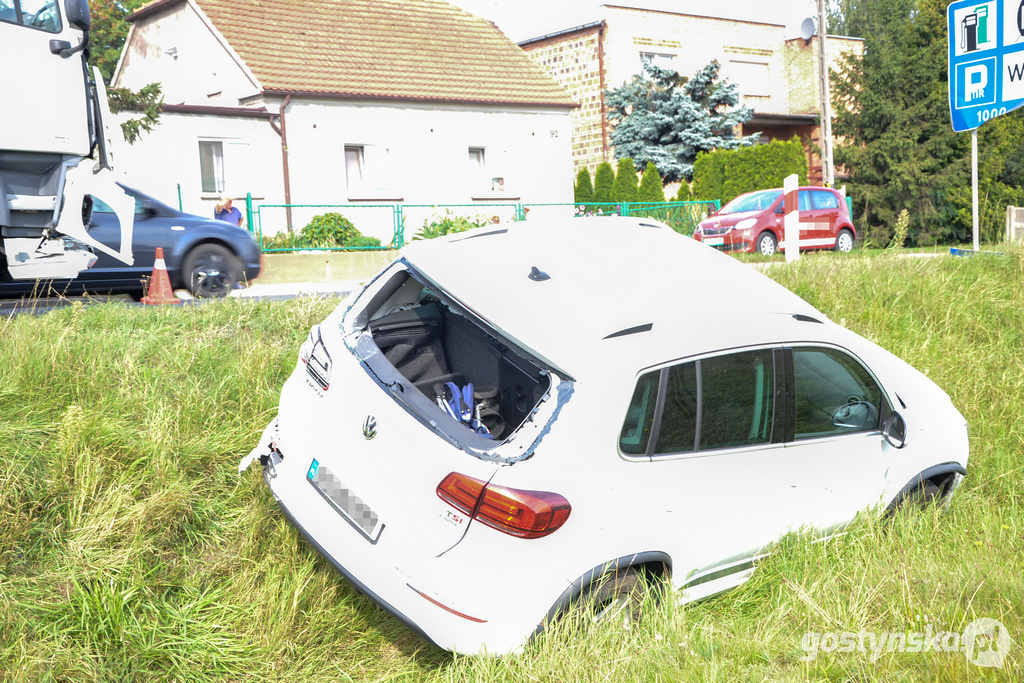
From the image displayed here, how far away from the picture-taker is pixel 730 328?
13.1 feet

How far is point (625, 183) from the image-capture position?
29.5 meters

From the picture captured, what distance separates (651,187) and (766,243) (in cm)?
1015

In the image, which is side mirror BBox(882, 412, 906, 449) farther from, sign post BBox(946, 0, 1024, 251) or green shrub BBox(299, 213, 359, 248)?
green shrub BBox(299, 213, 359, 248)

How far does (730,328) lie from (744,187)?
2674cm

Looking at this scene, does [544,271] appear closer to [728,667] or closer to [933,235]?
[728,667]

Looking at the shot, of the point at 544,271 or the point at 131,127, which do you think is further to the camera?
the point at 131,127

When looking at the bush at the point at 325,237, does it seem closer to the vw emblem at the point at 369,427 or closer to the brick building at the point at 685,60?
the vw emblem at the point at 369,427

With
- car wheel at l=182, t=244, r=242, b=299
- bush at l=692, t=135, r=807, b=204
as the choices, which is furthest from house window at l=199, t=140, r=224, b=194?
bush at l=692, t=135, r=807, b=204

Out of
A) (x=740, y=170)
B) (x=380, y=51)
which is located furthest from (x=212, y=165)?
(x=740, y=170)

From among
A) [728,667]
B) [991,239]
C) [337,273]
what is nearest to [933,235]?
[991,239]

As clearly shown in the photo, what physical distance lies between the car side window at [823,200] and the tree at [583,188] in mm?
10317

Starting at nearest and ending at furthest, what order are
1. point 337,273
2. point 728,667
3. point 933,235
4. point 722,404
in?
1. point 728,667
2. point 722,404
3. point 337,273
4. point 933,235

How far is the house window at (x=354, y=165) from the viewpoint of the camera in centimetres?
2480

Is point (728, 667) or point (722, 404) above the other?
point (722, 404)
